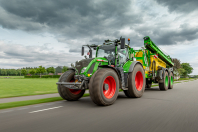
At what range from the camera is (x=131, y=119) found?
13.5ft

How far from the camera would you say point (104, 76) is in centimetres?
569

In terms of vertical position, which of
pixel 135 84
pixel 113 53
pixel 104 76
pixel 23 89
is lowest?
pixel 23 89

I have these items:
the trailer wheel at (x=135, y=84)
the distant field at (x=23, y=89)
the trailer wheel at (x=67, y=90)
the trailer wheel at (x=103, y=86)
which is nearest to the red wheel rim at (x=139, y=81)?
the trailer wheel at (x=135, y=84)

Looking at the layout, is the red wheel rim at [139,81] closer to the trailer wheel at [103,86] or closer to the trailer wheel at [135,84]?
the trailer wheel at [135,84]

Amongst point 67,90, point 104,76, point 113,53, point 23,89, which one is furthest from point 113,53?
point 23,89

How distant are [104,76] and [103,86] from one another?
0.42 meters

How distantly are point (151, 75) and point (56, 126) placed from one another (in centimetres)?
912

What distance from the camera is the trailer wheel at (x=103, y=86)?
540 centimetres

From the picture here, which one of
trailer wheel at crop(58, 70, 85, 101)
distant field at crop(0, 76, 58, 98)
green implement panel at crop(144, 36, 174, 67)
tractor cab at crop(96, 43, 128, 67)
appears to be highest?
green implement panel at crop(144, 36, 174, 67)

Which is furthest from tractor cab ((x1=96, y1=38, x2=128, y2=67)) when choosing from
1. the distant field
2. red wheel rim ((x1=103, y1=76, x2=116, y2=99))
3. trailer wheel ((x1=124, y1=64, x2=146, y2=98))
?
the distant field

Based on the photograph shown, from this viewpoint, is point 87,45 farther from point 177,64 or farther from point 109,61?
point 177,64

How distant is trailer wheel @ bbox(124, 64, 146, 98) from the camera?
289 inches

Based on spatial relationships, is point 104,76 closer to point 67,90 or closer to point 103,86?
point 103,86

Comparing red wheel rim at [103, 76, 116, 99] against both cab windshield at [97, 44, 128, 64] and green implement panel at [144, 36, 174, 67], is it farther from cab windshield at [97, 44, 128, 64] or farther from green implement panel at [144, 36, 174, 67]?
green implement panel at [144, 36, 174, 67]
